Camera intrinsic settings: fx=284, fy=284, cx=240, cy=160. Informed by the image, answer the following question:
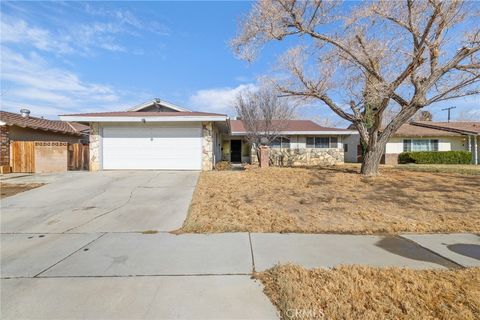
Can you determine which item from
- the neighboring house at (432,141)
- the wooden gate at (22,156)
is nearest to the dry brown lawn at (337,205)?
the wooden gate at (22,156)

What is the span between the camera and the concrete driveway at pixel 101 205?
6082 millimetres

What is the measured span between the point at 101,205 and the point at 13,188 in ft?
16.3

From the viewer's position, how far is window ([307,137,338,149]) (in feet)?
77.6

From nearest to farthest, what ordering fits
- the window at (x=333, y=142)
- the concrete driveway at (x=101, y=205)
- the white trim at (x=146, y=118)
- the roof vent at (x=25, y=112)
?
the concrete driveway at (x=101, y=205)
the white trim at (x=146, y=118)
the roof vent at (x=25, y=112)
the window at (x=333, y=142)

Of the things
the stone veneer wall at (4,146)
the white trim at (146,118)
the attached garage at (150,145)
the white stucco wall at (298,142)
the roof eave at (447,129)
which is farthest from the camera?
the roof eave at (447,129)

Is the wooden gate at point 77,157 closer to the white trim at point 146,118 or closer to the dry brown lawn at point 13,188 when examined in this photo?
the white trim at point 146,118

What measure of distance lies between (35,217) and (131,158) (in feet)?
24.7

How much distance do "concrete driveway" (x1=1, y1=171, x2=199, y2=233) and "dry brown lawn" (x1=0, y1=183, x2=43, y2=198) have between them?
0.49m

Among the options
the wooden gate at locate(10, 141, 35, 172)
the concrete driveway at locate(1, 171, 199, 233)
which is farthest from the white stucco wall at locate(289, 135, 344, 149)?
the wooden gate at locate(10, 141, 35, 172)

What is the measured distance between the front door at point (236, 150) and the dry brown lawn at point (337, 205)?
1538cm

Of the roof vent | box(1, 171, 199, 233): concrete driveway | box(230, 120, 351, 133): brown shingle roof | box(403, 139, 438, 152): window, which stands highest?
the roof vent

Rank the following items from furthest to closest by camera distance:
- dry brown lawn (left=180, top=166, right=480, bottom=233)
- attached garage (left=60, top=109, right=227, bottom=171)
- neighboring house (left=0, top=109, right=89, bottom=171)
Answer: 1. neighboring house (left=0, top=109, right=89, bottom=171)
2. attached garage (left=60, top=109, right=227, bottom=171)
3. dry brown lawn (left=180, top=166, right=480, bottom=233)

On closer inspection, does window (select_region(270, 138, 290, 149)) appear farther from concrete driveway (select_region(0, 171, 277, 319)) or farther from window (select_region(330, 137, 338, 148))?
concrete driveway (select_region(0, 171, 277, 319))

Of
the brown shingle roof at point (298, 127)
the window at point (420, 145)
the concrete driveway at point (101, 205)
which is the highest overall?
the brown shingle roof at point (298, 127)
